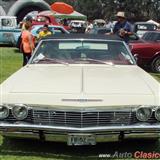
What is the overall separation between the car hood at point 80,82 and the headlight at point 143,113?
0.58 feet

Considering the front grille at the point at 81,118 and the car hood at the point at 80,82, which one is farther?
the car hood at the point at 80,82

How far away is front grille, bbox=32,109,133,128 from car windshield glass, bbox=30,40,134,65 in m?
1.82

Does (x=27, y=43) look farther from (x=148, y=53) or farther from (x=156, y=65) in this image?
(x=156, y=65)

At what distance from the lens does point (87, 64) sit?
25.0 ft

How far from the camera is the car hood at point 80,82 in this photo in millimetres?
6074

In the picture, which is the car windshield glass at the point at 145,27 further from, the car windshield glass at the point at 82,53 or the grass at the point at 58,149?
the grass at the point at 58,149

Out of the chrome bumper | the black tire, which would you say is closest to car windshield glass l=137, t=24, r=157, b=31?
the black tire

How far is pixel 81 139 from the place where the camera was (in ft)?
19.4

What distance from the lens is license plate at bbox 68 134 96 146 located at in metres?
5.88

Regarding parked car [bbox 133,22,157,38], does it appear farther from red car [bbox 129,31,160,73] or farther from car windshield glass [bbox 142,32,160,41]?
red car [bbox 129,31,160,73]

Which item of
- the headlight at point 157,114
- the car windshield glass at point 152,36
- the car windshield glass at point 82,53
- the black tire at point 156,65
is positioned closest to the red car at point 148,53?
the black tire at point 156,65

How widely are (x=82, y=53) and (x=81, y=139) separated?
A: 2243 mm

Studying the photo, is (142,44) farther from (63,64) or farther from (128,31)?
(63,64)

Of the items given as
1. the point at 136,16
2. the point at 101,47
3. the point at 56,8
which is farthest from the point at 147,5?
the point at 101,47
